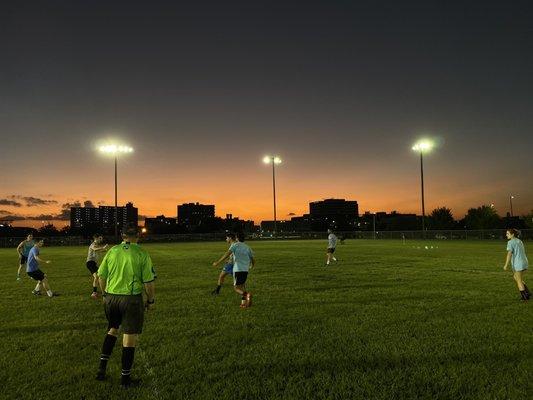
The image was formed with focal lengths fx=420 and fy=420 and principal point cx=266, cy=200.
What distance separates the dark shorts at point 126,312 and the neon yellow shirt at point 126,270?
9cm

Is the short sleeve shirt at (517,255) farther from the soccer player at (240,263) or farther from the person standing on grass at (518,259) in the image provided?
the soccer player at (240,263)

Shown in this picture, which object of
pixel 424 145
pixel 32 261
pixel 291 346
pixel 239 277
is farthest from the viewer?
pixel 424 145

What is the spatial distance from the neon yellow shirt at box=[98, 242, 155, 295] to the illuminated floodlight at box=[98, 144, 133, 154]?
5420 centimetres

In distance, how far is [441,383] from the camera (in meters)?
5.49

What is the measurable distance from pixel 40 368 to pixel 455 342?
671cm

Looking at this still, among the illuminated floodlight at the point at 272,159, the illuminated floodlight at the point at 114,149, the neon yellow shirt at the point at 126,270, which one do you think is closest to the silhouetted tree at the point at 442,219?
the illuminated floodlight at the point at 272,159

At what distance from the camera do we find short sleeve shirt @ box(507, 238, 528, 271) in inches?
452

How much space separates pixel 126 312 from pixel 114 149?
2155 inches

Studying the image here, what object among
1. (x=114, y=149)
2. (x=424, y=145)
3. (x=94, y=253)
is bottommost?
(x=94, y=253)

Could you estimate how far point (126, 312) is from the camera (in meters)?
5.57

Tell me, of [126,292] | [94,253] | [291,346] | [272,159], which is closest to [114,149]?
[272,159]

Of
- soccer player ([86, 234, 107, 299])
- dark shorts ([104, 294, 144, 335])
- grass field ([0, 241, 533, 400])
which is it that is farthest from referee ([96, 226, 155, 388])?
soccer player ([86, 234, 107, 299])

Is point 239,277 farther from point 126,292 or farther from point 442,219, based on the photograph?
point 442,219

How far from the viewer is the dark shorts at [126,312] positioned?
554 cm
